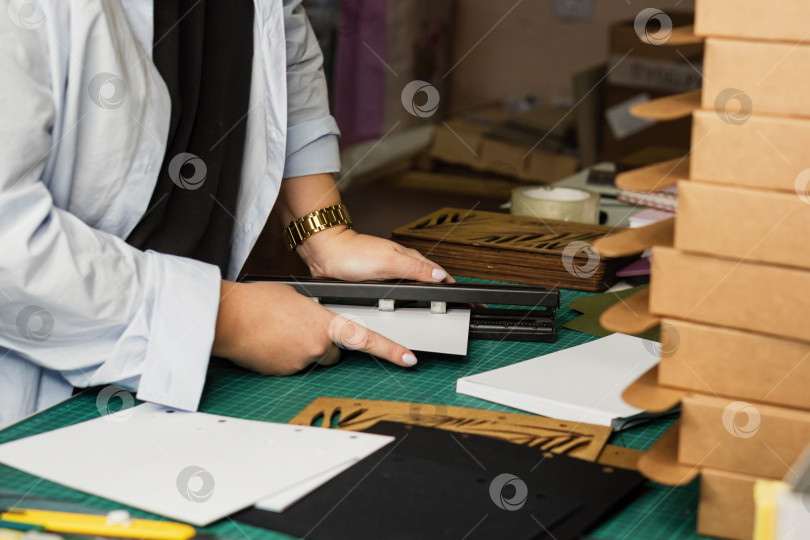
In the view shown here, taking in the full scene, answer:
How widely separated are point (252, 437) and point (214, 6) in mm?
674

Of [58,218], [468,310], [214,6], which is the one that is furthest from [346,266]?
[58,218]

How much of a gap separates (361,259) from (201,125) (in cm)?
31

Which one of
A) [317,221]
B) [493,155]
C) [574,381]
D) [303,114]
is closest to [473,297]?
[574,381]

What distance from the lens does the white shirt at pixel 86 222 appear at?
0.92 m

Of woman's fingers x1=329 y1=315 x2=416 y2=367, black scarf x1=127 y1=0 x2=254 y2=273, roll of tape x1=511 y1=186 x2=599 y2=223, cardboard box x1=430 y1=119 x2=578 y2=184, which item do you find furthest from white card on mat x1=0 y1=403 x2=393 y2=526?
cardboard box x1=430 y1=119 x2=578 y2=184

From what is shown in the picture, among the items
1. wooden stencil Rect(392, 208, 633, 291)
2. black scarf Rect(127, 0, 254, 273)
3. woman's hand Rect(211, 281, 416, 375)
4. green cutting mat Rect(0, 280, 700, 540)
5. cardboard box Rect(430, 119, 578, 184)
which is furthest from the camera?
cardboard box Rect(430, 119, 578, 184)

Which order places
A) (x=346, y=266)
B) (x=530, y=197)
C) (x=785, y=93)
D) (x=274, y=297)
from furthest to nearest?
(x=530, y=197), (x=346, y=266), (x=274, y=297), (x=785, y=93)

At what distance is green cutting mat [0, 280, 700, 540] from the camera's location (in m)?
0.77

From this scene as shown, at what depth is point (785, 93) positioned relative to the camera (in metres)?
0.67

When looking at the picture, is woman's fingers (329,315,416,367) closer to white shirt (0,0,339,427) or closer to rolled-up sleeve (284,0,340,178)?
white shirt (0,0,339,427)

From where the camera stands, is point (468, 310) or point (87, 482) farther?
point (468, 310)

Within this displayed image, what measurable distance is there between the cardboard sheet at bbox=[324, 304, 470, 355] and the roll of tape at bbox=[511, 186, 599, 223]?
540 mm

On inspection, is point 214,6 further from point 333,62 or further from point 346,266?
point 333,62

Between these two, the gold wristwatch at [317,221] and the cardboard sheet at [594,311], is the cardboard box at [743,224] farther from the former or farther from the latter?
the gold wristwatch at [317,221]
